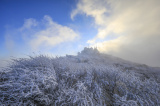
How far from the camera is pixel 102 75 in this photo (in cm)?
325

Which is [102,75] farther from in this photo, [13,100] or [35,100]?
[13,100]

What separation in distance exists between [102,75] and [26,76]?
8.71ft

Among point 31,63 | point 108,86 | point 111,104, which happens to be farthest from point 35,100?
point 108,86

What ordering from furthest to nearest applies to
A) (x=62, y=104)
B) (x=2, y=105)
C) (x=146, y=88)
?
1. (x=146, y=88)
2. (x=62, y=104)
3. (x=2, y=105)

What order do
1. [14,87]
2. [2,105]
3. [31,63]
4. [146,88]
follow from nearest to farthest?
[2,105] < [14,87] < [146,88] < [31,63]

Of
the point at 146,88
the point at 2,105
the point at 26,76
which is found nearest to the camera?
the point at 2,105

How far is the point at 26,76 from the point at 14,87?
0.33 meters

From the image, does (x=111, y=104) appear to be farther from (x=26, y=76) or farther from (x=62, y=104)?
(x=26, y=76)

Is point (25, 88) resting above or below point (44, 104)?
above

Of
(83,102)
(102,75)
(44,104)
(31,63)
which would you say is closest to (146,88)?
(102,75)

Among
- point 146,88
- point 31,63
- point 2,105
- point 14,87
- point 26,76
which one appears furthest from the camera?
point 31,63

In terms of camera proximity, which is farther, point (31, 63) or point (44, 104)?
point (31, 63)

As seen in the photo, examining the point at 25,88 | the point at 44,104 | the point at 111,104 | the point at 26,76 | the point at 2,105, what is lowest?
Answer: the point at 111,104

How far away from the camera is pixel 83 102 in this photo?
6.21 ft
